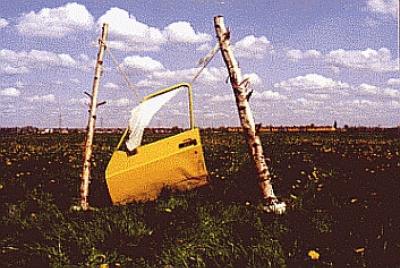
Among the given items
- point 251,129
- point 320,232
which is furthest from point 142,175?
point 320,232

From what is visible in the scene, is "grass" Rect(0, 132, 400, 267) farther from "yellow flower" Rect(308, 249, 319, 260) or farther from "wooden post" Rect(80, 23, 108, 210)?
"wooden post" Rect(80, 23, 108, 210)

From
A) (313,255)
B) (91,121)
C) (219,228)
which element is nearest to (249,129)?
(219,228)

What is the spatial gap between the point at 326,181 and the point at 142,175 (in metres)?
3.07

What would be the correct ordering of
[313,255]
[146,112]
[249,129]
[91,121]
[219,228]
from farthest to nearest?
[91,121]
[146,112]
[249,129]
[219,228]
[313,255]

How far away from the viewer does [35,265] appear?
5168mm

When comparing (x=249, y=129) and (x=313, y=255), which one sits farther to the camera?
(x=249, y=129)

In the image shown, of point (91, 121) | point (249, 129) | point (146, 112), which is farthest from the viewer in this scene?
point (91, 121)

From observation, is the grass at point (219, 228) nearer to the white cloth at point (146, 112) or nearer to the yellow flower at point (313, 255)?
the yellow flower at point (313, 255)

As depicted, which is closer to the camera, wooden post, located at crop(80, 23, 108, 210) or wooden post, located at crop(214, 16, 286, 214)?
wooden post, located at crop(214, 16, 286, 214)

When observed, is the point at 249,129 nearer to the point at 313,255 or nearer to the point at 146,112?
the point at 146,112

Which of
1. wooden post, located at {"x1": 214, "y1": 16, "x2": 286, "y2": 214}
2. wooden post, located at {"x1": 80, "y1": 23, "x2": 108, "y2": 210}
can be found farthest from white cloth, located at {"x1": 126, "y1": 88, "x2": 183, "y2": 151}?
wooden post, located at {"x1": 214, "y1": 16, "x2": 286, "y2": 214}

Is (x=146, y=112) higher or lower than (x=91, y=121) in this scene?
higher

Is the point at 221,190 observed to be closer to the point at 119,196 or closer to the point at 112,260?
the point at 119,196

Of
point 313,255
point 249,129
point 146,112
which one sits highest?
point 146,112
